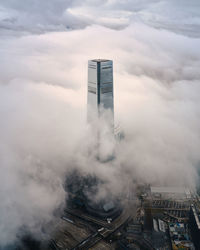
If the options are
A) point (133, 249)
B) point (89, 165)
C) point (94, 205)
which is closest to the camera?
point (133, 249)

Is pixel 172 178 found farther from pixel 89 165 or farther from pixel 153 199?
pixel 89 165

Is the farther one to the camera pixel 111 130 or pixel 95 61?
pixel 111 130

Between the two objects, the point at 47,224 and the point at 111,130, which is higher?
the point at 111,130

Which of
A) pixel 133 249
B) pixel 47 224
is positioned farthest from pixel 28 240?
pixel 133 249

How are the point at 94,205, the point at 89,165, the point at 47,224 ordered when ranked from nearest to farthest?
1. the point at 47,224
2. the point at 94,205
3. the point at 89,165

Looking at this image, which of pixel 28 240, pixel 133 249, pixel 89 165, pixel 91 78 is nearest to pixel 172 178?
pixel 89 165

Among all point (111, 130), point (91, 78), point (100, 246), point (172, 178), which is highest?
point (91, 78)

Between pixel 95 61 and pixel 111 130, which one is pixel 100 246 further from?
pixel 95 61
